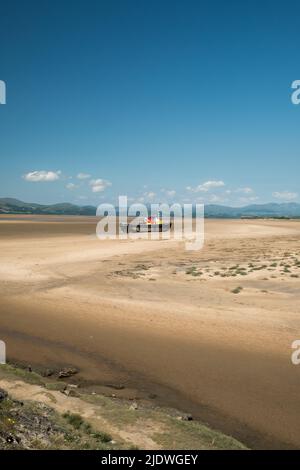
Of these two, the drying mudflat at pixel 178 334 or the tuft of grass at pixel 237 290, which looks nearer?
the drying mudflat at pixel 178 334

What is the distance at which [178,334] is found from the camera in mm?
11906

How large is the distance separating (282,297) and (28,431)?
12528 mm

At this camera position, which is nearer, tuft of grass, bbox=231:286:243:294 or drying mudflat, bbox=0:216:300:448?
drying mudflat, bbox=0:216:300:448

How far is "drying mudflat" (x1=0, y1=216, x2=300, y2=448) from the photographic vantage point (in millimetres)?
7949

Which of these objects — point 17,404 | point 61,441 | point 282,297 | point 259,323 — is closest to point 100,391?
point 17,404

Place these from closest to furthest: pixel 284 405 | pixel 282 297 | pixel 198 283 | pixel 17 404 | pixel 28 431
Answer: pixel 28 431, pixel 17 404, pixel 284 405, pixel 282 297, pixel 198 283

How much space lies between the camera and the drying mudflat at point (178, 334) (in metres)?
7.95

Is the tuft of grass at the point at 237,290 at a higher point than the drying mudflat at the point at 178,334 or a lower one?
higher

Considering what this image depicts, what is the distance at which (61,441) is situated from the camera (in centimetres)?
538

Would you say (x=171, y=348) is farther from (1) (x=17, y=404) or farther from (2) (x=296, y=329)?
(1) (x=17, y=404)

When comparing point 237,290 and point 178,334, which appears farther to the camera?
point 237,290

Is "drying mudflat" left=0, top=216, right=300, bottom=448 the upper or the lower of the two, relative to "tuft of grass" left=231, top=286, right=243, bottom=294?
lower

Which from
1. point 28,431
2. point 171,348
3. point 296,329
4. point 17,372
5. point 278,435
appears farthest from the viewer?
point 296,329

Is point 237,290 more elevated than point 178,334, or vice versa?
point 237,290
